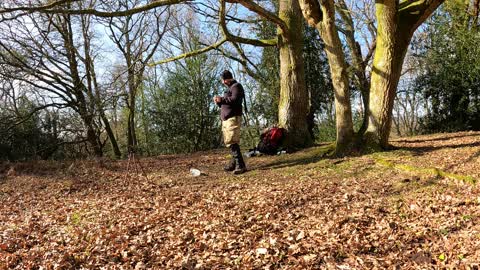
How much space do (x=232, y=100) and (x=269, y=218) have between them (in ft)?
9.58

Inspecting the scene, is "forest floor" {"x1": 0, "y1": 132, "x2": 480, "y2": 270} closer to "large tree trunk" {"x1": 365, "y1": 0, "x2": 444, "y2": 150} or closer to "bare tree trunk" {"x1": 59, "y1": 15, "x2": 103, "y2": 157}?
"large tree trunk" {"x1": 365, "y1": 0, "x2": 444, "y2": 150}

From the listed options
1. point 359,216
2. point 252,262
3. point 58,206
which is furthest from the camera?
point 58,206

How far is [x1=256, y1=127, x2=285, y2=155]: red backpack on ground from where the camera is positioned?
29.1 ft

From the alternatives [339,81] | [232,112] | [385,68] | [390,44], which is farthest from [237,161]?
[390,44]

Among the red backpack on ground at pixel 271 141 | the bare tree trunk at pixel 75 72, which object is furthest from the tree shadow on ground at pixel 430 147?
the bare tree trunk at pixel 75 72

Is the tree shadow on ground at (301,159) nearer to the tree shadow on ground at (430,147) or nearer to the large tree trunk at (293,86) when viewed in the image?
the large tree trunk at (293,86)

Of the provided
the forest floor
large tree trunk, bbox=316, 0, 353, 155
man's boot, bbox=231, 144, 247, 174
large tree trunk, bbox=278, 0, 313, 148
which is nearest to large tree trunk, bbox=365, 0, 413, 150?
large tree trunk, bbox=316, 0, 353, 155

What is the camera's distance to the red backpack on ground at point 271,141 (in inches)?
349

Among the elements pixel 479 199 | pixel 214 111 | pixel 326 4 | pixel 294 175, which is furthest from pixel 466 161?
pixel 214 111

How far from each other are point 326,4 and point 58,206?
5.66 m

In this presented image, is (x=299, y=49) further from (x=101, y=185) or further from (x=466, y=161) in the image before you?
(x=101, y=185)

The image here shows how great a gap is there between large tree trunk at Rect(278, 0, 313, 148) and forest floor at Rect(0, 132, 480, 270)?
6.25 feet

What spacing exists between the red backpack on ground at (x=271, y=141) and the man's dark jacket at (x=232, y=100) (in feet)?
6.37

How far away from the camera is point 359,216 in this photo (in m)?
4.34
